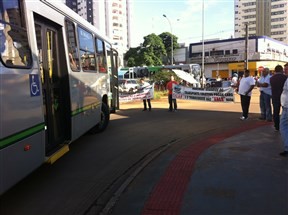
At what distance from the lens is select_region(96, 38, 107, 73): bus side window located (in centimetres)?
971

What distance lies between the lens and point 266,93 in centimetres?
1169

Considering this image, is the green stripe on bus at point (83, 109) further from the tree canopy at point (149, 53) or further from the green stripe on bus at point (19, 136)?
the tree canopy at point (149, 53)

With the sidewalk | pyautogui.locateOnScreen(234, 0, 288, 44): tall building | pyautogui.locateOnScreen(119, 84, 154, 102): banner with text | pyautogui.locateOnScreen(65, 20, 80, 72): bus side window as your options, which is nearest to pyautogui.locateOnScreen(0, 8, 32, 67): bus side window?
pyautogui.locateOnScreen(65, 20, 80, 72): bus side window

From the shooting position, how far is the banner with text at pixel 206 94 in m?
16.2

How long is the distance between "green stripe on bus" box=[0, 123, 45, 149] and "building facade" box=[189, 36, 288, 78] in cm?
6270

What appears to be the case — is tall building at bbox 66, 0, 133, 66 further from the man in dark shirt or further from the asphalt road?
the man in dark shirt

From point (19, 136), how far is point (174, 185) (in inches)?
96.2

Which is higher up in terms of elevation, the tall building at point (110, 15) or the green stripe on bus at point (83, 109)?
the tall building at point (110, 15)

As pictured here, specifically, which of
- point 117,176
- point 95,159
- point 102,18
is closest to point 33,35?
point 117,176

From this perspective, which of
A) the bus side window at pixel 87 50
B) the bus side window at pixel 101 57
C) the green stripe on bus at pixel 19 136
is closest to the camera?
the green stripe on bus at pixel 19 136

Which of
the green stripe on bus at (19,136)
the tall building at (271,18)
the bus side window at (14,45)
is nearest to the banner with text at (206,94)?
the green stripe on bus at (19,136)

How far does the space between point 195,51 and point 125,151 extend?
243ft

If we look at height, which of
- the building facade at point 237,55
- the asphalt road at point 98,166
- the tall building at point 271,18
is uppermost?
the tall building at point 271,18

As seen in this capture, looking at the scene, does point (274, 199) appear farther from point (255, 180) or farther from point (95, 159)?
point (95, 159)
